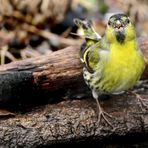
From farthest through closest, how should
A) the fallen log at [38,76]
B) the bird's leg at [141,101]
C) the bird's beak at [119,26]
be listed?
the bird's leg at [141,101] → the fallen log at [38,76] → the bird's beak at [119,26]

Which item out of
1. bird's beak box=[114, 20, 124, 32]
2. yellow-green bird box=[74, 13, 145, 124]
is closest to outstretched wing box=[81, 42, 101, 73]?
yellow-green bird box=[74, 13, 145, 124]

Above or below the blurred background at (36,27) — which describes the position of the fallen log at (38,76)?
below

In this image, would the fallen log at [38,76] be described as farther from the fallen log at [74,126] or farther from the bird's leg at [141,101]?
the bird's leg at [141,101]

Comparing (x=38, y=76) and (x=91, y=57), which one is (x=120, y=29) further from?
(x=38, y=76)

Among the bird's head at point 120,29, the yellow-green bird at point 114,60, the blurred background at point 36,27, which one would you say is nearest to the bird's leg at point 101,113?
the yellow-green bird at point 114,60

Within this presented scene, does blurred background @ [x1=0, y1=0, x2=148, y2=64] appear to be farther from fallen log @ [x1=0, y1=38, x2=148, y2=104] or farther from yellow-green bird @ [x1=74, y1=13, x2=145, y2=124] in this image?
yellow-green bird @ [x1=74, y1=13, x2=145, y2=124]

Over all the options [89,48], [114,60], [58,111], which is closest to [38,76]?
[58,111]

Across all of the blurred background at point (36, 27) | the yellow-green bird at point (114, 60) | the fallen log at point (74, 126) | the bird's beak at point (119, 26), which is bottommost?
the fallen log at point (74, 126)
